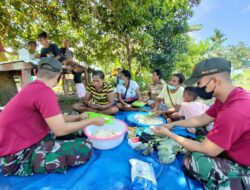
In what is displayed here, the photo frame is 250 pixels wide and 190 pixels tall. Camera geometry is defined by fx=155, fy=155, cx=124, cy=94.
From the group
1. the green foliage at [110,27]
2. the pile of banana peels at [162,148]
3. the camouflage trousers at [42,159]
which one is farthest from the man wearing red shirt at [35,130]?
the green foliage at [110,27]

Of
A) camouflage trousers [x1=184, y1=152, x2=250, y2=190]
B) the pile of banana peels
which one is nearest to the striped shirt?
the pile of banana peels

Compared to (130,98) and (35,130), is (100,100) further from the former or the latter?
(35,130)

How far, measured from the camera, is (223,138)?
3.55ft

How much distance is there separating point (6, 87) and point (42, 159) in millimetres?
4080

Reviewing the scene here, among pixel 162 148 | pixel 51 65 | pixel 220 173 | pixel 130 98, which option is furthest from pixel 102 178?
pixel 130 98

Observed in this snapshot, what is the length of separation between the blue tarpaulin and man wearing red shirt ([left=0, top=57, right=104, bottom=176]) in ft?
0.25

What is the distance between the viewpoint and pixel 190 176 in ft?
4.75

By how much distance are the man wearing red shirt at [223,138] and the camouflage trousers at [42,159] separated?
3.48 feet

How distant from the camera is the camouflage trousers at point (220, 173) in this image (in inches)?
46.3

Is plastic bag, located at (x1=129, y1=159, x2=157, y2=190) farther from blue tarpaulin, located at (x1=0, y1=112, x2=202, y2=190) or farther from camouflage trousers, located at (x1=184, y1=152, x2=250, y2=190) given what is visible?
camouflage trousers, located at (x1=184, y1=152, x2=250, y2=190)

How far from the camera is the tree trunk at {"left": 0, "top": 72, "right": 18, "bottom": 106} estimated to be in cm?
434

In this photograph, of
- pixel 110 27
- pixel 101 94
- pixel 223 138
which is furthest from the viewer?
pixel 110 27

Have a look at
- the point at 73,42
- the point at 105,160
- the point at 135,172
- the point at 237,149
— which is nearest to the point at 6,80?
the point at 73,42

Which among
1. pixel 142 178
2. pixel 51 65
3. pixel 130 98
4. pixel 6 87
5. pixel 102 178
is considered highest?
pixel 51 65
